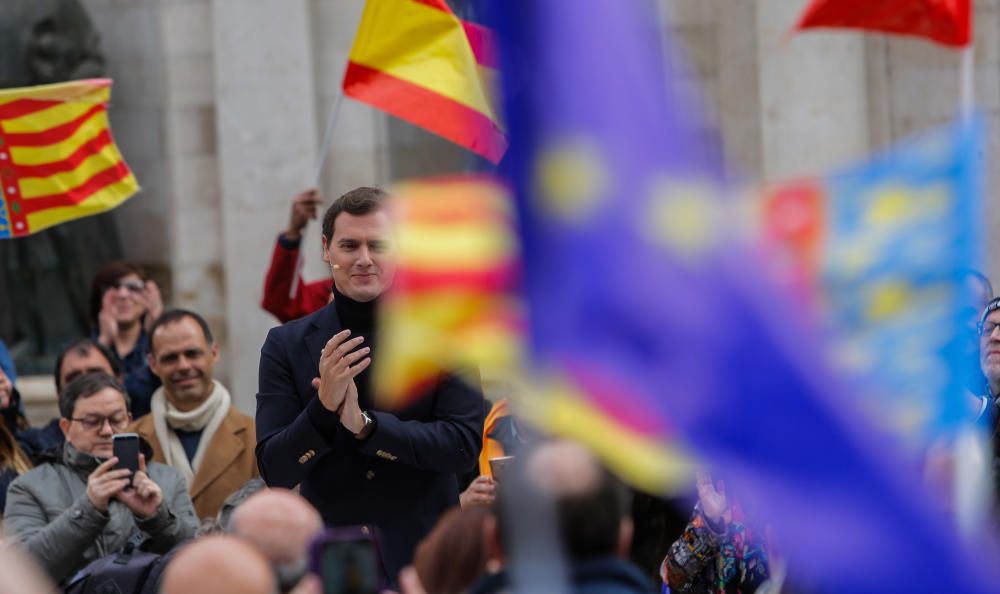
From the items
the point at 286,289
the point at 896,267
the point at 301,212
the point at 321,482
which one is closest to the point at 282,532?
the point at 896,267

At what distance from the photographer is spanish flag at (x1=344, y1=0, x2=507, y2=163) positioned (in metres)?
7.18

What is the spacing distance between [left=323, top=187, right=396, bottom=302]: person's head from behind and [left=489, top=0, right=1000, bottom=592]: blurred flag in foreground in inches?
74.5

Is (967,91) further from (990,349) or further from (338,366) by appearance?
(990,349)

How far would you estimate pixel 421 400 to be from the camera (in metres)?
5.21

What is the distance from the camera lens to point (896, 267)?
339 cm

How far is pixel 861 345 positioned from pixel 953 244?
0.23 m

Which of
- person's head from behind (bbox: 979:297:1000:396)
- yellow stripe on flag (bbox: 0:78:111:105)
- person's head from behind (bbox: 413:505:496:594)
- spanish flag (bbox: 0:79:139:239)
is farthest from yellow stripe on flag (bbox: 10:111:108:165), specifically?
person's head from behind (bbox: 413:505:496:594)

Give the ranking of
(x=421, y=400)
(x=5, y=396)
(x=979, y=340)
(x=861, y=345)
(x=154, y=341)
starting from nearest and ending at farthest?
(x=861, y=345)
(x=421, y=400)
(x=979, y=340)
(x=154, y=341)
(x=5, y=396)

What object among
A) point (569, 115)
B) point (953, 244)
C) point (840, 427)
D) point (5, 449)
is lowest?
point (5, 449)

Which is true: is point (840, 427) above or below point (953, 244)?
below

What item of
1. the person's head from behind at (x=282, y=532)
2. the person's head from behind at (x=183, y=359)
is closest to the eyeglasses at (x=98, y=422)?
the person's head from behind at (x=183, y=359)

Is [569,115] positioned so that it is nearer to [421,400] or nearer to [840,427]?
[840,427]

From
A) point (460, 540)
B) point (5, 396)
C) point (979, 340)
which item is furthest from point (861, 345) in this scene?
point (5, 396)

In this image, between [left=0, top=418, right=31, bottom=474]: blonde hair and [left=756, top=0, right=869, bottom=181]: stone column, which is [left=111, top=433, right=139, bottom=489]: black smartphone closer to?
[left=0, top=418, right=31, bottom=474]: blonde hair
